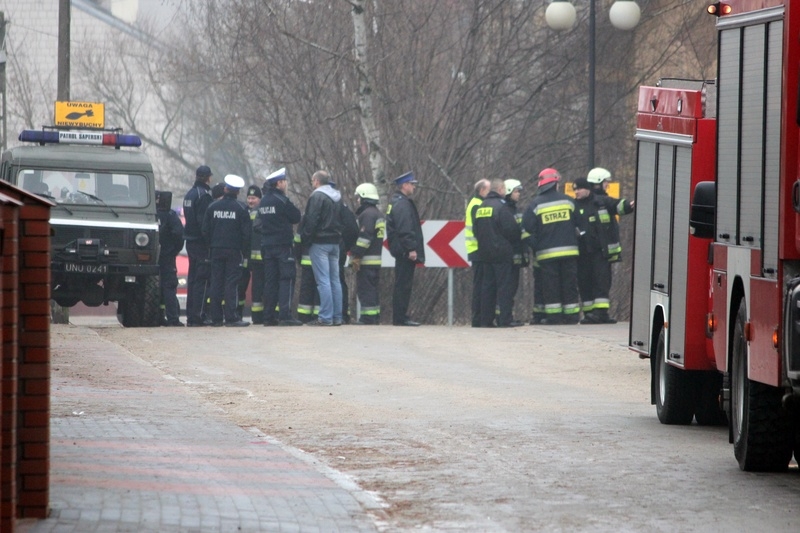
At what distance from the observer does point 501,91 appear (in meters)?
30.6

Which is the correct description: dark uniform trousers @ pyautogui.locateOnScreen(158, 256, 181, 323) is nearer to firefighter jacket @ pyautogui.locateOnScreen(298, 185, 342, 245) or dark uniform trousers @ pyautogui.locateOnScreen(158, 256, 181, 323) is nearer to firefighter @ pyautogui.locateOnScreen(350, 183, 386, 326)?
firefighter jacket @ pyautogui.locateOnScreen(298, 185, 342, 245)

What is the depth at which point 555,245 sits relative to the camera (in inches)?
919

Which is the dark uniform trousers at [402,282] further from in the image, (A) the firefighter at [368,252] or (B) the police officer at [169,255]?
(B) the police officer at [169,255]

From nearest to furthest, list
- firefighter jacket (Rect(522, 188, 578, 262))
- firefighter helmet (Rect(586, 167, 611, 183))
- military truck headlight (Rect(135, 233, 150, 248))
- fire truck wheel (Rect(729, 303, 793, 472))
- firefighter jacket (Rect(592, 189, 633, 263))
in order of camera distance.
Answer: fire truck wheel (Rect(729, 303, 793, 472)) → military truck headlight (Rect(135, 233, 150, 248)) → firefighter jacket (Rect(522, 188, 578, 262)) → firefighter jacket (Rect(592, 189, 633, 263)) → firefighter helmet (Rect(586, 167, 611, 183))

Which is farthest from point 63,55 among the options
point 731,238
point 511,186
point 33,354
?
point 33,354

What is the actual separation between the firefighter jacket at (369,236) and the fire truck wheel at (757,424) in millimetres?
14088

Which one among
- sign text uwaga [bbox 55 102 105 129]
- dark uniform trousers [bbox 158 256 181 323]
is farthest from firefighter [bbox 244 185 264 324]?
sign text uwaga [bbox 55 102 105 129]

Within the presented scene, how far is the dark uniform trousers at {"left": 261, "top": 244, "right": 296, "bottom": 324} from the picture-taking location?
76.4 feet

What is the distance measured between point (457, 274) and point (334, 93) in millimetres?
4334

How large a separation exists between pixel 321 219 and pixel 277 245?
80cm

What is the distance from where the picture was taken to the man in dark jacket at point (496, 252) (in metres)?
23.1

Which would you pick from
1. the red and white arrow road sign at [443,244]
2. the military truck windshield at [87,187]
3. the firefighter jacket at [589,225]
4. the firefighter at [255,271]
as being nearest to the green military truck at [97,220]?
the military truck windshield at [87,187]

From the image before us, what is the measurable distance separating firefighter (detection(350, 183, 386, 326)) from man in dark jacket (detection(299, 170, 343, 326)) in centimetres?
36

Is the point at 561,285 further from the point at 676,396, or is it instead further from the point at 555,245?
the point at 676,396
